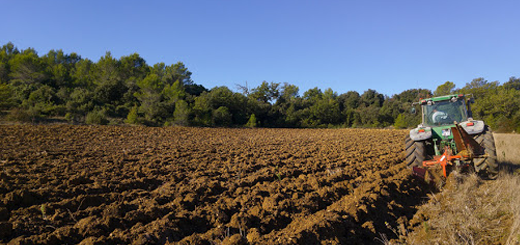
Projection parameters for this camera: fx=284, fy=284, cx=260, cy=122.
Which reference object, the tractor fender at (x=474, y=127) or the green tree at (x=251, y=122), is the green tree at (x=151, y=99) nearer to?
the green tree at (x=251, y=122)

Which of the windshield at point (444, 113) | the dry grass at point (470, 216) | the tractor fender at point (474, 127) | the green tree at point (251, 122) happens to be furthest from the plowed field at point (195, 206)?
the green tree at point (251, 122)

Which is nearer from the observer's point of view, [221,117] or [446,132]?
[446,132]

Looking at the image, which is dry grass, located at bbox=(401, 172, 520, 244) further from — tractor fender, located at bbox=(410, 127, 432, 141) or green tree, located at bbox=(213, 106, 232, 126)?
green tree, located at bbox=(213, 106, 232, 126)

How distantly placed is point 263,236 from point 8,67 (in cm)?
4147

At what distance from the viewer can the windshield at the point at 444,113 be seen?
713 cm

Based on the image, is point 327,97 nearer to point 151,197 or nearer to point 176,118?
point 176,118

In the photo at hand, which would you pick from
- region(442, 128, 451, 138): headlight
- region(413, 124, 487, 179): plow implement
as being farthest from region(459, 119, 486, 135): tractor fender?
region(413, 124, 487, 179): plow implement

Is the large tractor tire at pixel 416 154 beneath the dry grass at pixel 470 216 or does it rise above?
above

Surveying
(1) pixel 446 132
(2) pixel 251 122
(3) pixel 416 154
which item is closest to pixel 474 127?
(1) pixel 446 132

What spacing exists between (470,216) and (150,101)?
31237 millimetres

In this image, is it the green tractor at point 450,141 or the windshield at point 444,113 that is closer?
the green tractor at point 450,141

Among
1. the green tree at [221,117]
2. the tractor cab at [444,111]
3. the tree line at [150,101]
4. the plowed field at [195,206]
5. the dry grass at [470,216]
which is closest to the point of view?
the plowed field at [195,206]

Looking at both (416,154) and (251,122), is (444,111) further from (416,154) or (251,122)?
(251,122)

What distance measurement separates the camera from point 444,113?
7.29m
